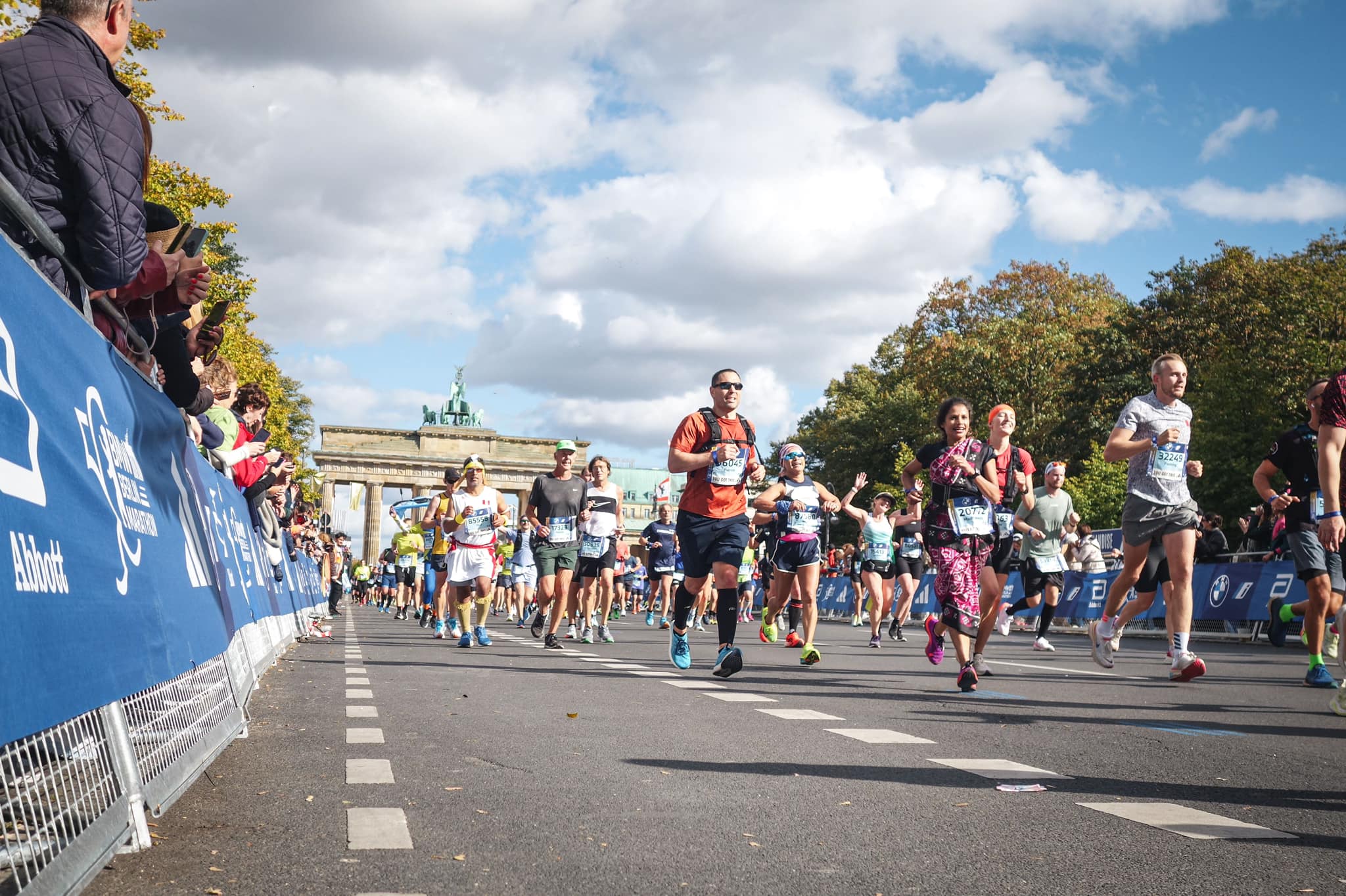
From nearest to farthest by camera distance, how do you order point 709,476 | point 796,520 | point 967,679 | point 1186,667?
point 967,679, point 1186,667, point 709,476, point 796,520

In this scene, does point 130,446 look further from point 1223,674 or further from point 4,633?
point 1223,674

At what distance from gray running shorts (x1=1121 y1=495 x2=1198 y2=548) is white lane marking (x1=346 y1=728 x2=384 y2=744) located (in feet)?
18.2

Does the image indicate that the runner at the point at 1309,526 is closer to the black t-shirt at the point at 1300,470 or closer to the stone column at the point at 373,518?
the black t-shirt at the point at 1300,470

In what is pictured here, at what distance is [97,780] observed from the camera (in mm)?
3686

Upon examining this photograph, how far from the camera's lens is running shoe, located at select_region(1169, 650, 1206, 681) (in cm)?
991

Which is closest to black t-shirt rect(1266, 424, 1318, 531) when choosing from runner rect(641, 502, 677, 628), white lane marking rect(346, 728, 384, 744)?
white lane marking rect(346, 728, 384, 744)

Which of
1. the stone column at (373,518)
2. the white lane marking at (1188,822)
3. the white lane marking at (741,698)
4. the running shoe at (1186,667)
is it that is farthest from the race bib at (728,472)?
the stone column at (373,518)

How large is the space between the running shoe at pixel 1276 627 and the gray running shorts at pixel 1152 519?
7.96 meters

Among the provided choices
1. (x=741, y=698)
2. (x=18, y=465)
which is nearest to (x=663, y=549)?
(x=741, y=698)

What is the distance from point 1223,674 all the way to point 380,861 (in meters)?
10.1

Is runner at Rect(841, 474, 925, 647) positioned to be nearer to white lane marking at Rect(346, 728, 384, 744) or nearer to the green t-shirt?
the green t-shirt

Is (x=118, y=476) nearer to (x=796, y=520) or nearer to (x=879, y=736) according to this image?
(x=879, y=736)

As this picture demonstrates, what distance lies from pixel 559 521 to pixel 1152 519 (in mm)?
7672

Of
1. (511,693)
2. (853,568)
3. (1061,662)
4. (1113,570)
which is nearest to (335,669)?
(511,693)
